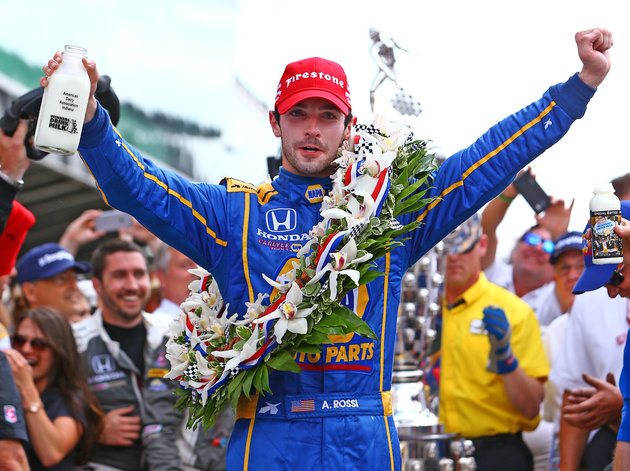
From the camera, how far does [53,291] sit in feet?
24.0

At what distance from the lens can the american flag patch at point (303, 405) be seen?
367 cm

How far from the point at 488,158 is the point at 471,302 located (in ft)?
11.6

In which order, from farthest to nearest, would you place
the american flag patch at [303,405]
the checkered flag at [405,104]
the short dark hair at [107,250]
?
the short dark hair at [107,250], the checkered flag at [405,104], the american flag patch at [303,405]

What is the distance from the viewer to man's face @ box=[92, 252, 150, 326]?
6828 millimetres

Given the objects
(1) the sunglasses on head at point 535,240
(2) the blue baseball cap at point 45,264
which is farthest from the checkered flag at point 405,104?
(1) the sunglasses on head at point 535,240

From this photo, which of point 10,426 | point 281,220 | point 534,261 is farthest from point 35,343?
point 534,261

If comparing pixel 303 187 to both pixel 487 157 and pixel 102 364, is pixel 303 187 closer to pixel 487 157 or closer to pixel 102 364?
pixel 487 157

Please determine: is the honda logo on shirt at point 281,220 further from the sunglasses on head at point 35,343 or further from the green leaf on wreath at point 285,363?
the sunglasses on head at point 35,343

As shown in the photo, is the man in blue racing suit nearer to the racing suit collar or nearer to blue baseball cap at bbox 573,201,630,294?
the racing suit collar

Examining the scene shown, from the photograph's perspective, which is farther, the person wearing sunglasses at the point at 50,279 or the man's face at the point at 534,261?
the man's face at the point at 534,261

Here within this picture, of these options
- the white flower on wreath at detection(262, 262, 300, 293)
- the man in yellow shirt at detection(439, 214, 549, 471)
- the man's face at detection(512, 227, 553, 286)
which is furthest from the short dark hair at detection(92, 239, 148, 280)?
the man's face at detection(512, 227, 553, 286)

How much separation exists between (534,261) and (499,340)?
333cm

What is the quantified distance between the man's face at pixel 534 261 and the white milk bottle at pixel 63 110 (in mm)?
7014

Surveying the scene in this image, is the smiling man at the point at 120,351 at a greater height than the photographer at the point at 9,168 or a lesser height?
lesser
